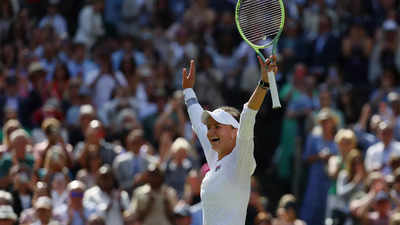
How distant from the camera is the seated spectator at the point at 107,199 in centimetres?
961

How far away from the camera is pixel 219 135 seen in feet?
20.7

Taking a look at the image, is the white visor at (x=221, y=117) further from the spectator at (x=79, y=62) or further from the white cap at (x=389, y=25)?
the white cap at (x=389, y=25)

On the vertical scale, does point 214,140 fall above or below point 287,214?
above

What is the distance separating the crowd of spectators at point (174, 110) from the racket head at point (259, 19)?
126 inches

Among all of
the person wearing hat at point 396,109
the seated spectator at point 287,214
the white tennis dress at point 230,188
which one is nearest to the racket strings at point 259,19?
the white tennis dress at point 230,188

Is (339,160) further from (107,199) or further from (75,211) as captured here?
(75,211)

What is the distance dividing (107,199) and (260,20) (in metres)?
3.77

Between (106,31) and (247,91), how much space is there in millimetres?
3397

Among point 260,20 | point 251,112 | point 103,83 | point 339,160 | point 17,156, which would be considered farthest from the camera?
point 103,83

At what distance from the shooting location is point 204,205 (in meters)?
6.27

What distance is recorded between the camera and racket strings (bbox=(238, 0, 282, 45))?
6.41m

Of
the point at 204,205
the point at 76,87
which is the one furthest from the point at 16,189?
the point at 204,205

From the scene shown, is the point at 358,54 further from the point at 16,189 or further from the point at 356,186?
the point at 16,189

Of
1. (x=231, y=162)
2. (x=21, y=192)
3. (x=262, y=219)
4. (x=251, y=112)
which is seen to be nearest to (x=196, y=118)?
(x=231, y=162)
